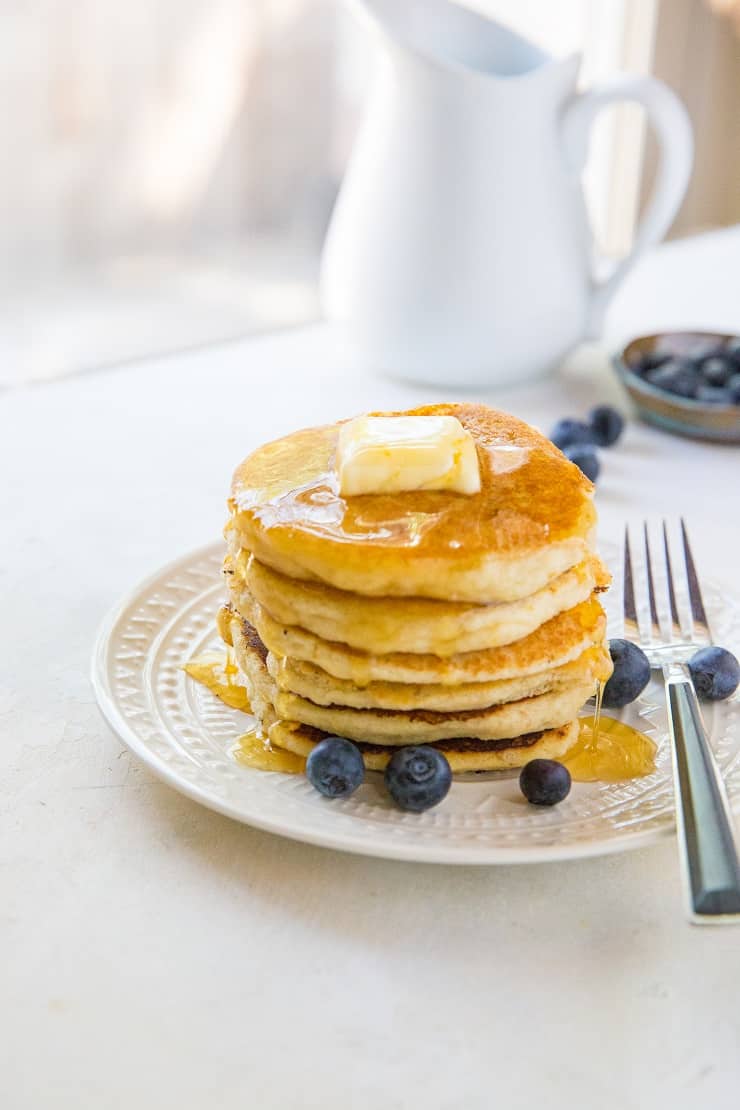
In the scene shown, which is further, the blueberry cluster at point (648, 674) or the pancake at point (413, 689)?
the blueberry cluster at point (648, 674)

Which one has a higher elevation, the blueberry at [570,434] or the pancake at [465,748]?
the pancake at [465,748]

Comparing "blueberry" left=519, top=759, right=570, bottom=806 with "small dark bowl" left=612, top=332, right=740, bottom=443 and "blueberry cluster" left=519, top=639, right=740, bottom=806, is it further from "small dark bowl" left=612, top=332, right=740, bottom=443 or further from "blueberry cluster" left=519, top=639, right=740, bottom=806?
"small dark bowl" left=612, top=332, right=740, bottom=443

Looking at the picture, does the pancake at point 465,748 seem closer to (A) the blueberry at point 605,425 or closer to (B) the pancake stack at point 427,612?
(B) the pancake stack at point 427,612

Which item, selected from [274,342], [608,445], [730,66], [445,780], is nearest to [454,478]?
[445,780]

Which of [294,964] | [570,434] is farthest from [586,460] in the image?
[294,964]

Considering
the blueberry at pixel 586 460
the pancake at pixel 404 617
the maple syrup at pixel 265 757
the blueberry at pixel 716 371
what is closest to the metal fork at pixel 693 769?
the pancake at pixel 404 617

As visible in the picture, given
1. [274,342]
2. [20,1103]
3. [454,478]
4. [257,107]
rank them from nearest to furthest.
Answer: [20,1103] < [454,478] < [274,342] < [257,107]

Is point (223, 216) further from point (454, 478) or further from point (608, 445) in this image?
point (454, 478)

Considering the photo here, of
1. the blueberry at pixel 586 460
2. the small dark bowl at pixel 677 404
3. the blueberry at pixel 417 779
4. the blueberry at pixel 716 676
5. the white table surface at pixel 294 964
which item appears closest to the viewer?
the white table surface at pixel 294 964
